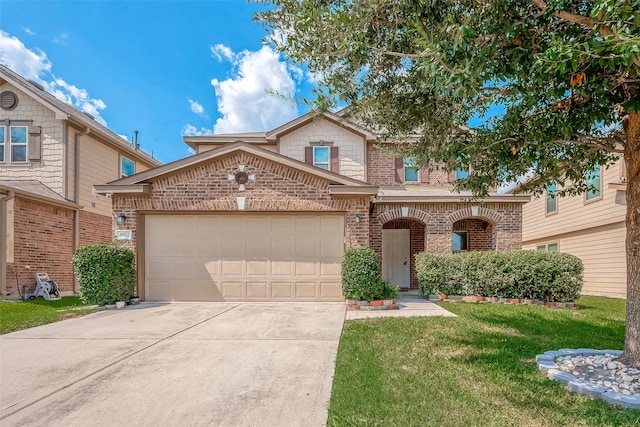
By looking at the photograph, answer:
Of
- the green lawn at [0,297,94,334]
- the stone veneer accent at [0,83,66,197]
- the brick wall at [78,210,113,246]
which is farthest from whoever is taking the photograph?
the brick wall at [78,210,113,246]

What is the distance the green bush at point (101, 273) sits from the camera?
8.65m

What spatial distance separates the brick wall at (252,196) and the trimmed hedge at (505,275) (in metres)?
2.67

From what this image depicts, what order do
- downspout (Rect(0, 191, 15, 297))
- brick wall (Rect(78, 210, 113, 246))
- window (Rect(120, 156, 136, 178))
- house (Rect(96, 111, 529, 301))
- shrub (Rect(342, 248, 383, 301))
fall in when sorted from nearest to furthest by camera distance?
1. shrub (Rect(342, 248, 383, 301))
2. house (Rect(96, 111, 529, 301))
3. downspout (Rect(0, 191, 15, 297))
4. brick wall (Rect(78, 210, 113, 246))
5. window (Rect(120, 156, 136, 178))

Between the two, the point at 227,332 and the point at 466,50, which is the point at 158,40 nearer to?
the point at 227,332

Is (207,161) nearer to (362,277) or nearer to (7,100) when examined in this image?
(362,277)

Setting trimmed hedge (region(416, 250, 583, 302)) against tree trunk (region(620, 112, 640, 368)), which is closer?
tree trunk (region(620, 112, 640, 368))

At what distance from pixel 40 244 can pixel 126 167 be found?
17.6ft

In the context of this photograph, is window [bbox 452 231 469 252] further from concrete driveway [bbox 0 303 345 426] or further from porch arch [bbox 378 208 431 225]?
concrete driveway [bbox 0 303 345 426]

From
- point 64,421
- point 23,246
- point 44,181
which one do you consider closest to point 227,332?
point 64,421

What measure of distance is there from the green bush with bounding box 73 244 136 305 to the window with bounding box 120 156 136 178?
8.11 meters

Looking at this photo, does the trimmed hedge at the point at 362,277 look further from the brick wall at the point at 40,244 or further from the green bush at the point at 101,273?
the brick wall at the point at 40,244

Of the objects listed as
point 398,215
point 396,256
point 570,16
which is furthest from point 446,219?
point 570,16

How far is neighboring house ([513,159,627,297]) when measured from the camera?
42.2 feet

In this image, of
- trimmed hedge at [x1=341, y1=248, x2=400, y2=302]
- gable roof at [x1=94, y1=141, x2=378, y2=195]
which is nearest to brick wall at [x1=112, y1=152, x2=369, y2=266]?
gable roof at [x1=94, y1=141, x2=378, y2=195]
